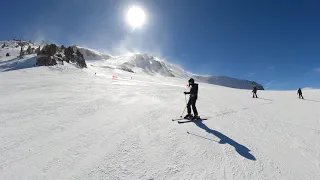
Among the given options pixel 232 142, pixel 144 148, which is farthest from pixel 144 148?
pixel 232 142

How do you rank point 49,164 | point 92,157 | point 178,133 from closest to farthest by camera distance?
point 49,164
point 92,157
point 178,133

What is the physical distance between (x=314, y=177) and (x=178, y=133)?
152 inches

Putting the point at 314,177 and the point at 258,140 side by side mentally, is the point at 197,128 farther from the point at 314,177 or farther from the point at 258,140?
the point at 314,177

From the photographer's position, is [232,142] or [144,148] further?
[232,142]

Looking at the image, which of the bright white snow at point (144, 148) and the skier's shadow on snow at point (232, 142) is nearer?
the bright white snow at point (144, 148)

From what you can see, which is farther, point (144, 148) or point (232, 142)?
point (232, 142)

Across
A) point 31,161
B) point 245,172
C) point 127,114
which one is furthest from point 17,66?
point 245,172

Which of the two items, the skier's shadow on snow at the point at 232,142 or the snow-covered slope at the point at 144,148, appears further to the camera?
the skier's shadow on snow at the point at 232,142

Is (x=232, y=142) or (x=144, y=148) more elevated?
(x=232, y=142)

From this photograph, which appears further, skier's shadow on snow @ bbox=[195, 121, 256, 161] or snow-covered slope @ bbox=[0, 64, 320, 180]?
skier's shadow on snow @ bbox=[195, 121, 256, 161]

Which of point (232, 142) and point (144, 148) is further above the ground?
point (232, 142)

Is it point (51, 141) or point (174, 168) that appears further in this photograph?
point (51, 141)

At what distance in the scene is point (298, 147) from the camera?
674 cm

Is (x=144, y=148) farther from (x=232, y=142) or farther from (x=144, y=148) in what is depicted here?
(x=232, y=142)
